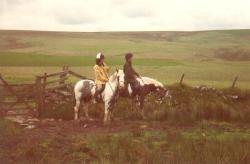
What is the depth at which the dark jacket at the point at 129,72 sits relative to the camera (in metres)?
20.2

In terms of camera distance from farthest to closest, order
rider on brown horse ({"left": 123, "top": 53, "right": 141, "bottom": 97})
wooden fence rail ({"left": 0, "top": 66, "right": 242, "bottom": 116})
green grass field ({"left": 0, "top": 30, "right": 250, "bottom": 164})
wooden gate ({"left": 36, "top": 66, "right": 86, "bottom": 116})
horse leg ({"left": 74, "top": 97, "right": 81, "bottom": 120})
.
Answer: wooden gate ({"left": 36, "top": 66, "right": 86, "bottom": 116}), wooden fence rail ({"left": 0, "top": 66, "right": 242, "bottom": 116}), horse leg ({"left": 74, "top": 97, "right": 81, "bottom": 120}), rider on brown horse ({"left": 123, "top": 53, "right": 141, "bottom": 97}), green grass field ({"left": 0, "top": 30, "right": 250, "bottom": 164})

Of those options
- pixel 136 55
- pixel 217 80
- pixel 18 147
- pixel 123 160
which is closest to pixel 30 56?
pixel 136 55

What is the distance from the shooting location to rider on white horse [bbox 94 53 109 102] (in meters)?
19.3

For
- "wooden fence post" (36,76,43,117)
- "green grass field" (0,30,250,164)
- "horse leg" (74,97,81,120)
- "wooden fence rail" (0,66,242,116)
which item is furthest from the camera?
"wooden fence post" (36,76,43,117)

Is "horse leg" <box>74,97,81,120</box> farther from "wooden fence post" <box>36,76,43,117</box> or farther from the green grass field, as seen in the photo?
"wooden fence post" <box>36,76,43,117</box>

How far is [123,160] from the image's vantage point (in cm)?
1181

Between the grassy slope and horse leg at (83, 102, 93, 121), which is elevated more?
the grassy slope

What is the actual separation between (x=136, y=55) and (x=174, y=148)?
22417 mm

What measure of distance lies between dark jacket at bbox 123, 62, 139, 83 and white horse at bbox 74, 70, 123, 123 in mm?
329

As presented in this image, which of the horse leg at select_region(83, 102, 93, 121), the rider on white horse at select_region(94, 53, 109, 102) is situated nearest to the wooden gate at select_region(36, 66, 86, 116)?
the horse leg at select_region(83, 102, 93, 121)

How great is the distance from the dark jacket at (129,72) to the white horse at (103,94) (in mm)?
329

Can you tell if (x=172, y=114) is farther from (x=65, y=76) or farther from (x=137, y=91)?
(x=65, y=76)

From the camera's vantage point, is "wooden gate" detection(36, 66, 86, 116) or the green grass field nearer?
the green grass field

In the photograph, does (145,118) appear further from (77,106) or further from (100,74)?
(77,106)
